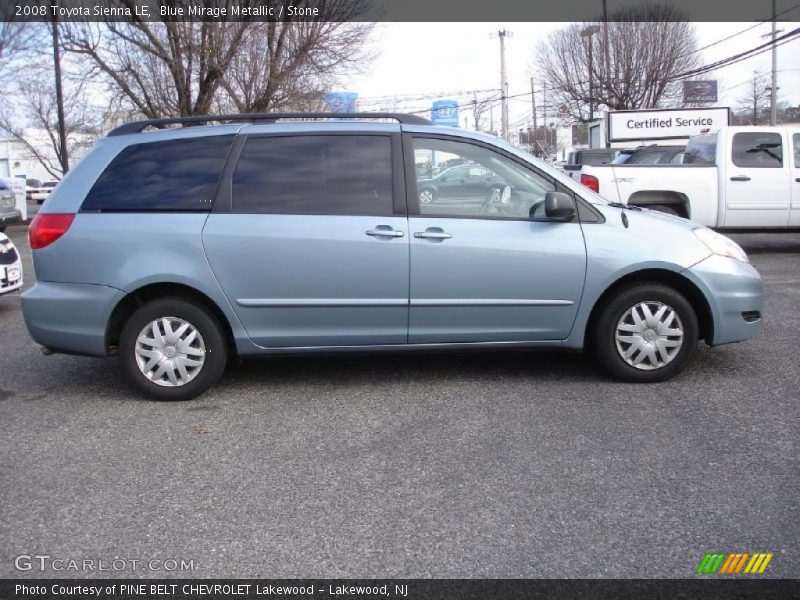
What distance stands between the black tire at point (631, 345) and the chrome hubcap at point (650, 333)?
0.01m

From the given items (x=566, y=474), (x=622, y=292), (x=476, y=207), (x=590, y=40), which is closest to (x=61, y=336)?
(x=476, y=207)

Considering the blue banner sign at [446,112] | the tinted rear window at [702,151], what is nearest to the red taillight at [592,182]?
the tinted rear window at [702,151]

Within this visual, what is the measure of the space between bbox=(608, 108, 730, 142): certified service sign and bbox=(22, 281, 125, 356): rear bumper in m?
25.5

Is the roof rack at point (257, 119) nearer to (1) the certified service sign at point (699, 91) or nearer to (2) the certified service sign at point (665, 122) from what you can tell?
(2) the certified service sign at point (665, 122)

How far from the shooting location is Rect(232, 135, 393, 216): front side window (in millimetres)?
4906

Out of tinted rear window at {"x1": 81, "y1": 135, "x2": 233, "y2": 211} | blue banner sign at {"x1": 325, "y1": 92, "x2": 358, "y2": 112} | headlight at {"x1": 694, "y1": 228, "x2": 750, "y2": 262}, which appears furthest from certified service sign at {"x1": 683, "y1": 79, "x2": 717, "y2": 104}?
tinted rear window at {"x1": 81, "y1": 135, "x2": 233, "y2": 211}

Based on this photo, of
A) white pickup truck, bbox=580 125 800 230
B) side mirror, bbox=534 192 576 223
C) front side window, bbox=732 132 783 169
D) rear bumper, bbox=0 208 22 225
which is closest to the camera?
side mirror, bbox=534 192 576 223

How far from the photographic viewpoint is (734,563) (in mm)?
2904

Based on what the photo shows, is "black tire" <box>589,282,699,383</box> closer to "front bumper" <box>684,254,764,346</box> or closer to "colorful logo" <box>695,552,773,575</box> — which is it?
"front bumper" <box>684,254,764,346</box>

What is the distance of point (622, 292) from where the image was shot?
5.01 meters

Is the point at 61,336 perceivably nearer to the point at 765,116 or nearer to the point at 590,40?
the point at 590,40

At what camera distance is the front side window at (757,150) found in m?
11.1

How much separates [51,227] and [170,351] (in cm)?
112

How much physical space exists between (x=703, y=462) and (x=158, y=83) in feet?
67.5
